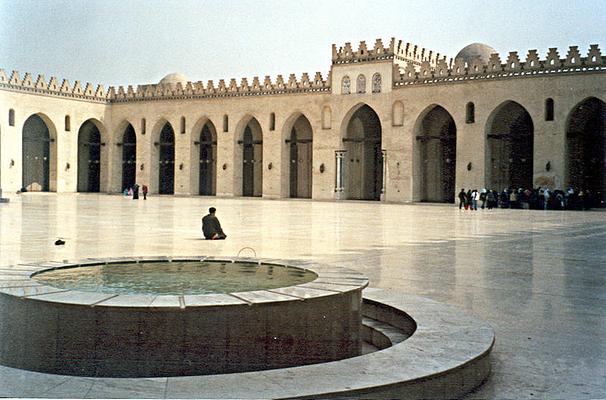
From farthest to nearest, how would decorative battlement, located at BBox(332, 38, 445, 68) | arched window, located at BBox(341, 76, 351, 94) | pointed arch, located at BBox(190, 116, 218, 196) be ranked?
1. pointed arch, located at BBox(190, 116, 218, 196)
2. arched window, located at BBox(341, 76, 351, 94)
3. decorative battlement, located at BBox(332, 38, 445, 68)

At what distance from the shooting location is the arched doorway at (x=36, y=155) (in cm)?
3878

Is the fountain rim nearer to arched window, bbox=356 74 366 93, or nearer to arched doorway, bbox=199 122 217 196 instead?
arched window, bbox=356 74 366 93

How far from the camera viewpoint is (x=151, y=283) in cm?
511

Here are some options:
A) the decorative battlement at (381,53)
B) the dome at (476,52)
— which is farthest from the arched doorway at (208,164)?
the dome at (476,52)

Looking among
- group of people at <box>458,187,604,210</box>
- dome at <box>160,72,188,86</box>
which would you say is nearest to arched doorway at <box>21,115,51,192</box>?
dome at <box>160,72,188,86</box>

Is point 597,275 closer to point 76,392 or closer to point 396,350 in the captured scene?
point 396,350

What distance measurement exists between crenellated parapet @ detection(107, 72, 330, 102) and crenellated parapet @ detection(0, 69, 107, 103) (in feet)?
3.68

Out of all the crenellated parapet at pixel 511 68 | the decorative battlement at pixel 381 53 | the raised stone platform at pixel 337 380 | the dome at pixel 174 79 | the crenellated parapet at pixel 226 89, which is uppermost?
the dome at pixel 174 79

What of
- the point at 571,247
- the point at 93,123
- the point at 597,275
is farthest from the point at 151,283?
the point at 93,123

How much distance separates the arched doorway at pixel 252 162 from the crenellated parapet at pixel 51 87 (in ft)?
30.2

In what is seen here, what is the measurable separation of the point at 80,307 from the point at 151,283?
121 centimetres

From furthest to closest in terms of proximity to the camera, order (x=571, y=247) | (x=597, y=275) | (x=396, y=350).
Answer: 1. (x=571, y=247)
2. (x=597, y=275)
3. (x=396, y=350)

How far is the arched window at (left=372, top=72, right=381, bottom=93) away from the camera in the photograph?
32.6 m

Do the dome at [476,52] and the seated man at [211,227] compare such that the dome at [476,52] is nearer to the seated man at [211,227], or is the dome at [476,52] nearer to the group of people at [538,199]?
the group of people at [538,199]
